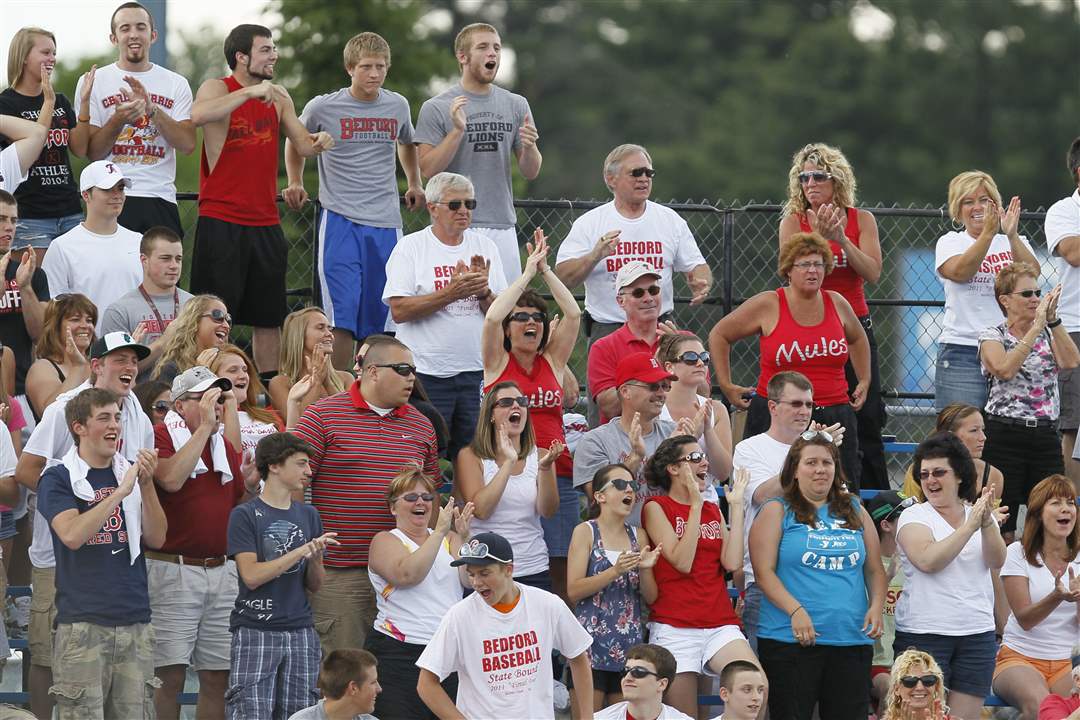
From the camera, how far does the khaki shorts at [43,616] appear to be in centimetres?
972

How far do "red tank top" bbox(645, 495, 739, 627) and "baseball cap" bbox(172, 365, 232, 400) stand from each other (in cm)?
236

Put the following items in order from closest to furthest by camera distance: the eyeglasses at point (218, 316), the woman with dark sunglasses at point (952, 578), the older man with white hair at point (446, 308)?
the woman with dark sunglasses at point (952, 578)
the eyeglasses at point (218, 316)
the older man with white hair at point (446, 308)

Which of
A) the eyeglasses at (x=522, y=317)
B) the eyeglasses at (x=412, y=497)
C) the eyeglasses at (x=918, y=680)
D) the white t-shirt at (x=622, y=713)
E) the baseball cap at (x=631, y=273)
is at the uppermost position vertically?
the baseball cap at (x=631, y=273)

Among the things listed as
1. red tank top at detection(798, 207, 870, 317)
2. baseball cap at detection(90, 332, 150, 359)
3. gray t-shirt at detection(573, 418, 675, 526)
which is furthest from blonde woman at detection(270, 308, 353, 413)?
red tank top at detection(798, 207, 870, 317)

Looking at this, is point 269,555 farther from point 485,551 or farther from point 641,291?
point 641,291

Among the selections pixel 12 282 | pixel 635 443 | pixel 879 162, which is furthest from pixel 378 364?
pixel 879 162

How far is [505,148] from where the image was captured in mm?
12000

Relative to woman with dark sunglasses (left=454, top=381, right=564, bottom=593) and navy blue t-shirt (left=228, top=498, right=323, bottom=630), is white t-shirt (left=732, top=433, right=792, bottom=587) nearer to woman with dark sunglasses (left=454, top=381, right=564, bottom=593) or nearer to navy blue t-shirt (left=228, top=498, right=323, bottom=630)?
woman with dark sunglasses (left=454, top=381, right=564, bottom=593)

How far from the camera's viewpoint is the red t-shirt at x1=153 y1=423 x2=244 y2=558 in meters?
9.62

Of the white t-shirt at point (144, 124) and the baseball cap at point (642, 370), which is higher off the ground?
the white t-shirt at point (144, 124)

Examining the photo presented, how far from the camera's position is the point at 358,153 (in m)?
12.0

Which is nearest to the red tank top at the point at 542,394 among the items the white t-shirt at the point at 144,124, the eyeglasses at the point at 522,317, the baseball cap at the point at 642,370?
the eyeglasses at the point at 522,317

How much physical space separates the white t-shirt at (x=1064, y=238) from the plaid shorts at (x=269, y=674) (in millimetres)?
5450

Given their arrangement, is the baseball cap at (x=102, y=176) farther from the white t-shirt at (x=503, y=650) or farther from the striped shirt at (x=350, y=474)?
the white t-shirt at (x=503, y=650)
